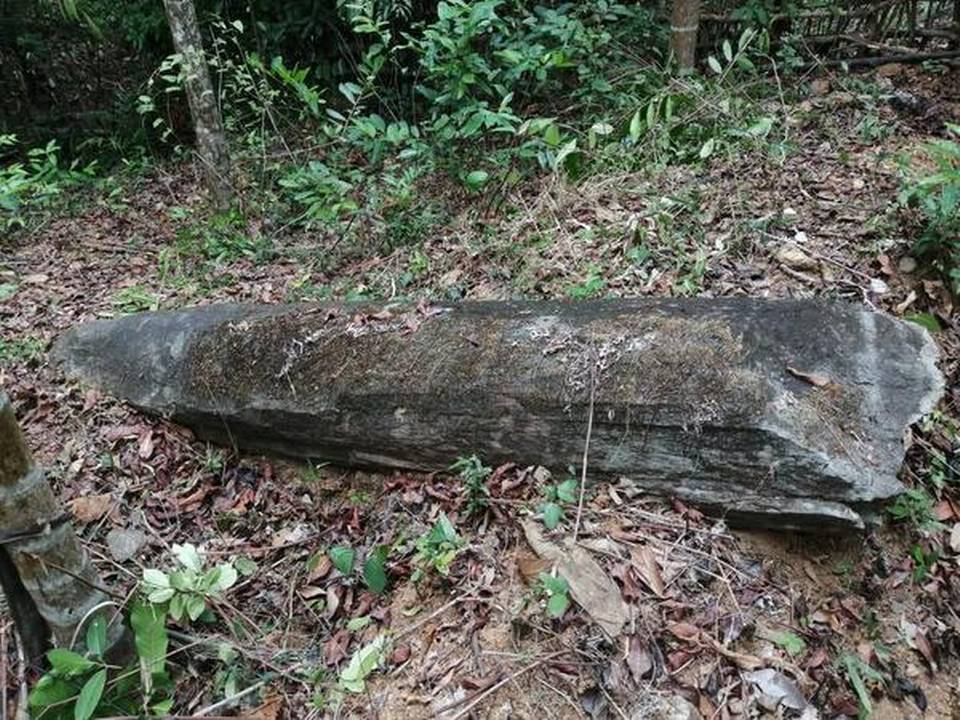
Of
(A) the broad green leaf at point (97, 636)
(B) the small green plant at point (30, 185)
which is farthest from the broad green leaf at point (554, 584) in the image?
(B) the small green plant at point (30, 185)

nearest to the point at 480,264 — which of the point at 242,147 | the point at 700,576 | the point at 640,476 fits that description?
the point at 640,476

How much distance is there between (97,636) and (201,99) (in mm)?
4107

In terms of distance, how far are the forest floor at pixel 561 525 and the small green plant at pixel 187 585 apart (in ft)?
0.83

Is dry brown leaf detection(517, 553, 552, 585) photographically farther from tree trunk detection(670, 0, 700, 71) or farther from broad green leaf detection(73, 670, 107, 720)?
tree trunk detection(670, 0, 700, 71)

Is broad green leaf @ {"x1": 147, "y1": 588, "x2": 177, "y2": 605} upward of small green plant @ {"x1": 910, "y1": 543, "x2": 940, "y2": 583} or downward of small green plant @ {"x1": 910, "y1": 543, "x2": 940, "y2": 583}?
upward

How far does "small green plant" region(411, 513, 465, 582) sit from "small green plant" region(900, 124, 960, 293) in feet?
8.12

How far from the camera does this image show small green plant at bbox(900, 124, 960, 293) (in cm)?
316

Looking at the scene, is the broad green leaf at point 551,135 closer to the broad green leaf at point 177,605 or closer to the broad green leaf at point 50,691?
the broad green leaf at point 177,605

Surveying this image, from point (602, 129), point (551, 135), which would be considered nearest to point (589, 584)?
point (551, 135)

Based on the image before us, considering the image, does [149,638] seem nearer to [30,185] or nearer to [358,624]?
[358,624]

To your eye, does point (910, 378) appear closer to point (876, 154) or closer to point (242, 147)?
point (876, 154)

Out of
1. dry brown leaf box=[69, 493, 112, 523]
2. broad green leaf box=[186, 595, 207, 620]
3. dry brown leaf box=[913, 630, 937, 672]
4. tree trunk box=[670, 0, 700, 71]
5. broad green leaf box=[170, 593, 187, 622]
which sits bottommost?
dry brown leaf box=[913, 630, 937, 672]

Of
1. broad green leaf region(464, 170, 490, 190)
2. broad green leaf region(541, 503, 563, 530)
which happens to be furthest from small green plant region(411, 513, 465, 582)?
broad green leaf region(464, 170, 490, 190)

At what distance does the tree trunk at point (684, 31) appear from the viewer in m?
4.84
